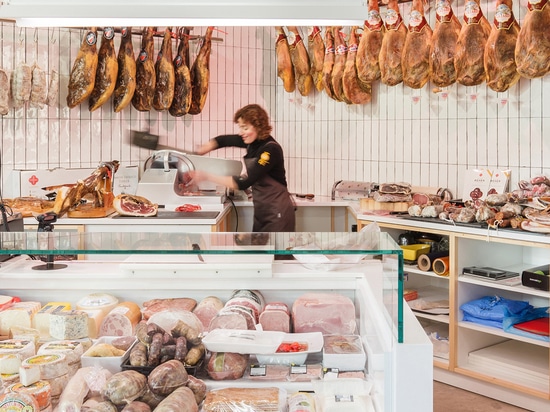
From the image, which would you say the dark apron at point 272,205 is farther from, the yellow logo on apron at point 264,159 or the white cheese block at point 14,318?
the white cheese block at point 14,318

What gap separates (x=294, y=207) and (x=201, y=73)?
5.69 feet

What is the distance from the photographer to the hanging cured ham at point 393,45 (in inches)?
211

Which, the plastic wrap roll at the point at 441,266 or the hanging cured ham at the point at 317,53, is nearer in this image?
the plastic wrap roll at the point at 441,266

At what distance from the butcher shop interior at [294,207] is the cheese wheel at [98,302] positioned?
→ 1 centimetres

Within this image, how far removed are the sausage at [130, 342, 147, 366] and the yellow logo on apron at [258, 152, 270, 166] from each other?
292 centimetres

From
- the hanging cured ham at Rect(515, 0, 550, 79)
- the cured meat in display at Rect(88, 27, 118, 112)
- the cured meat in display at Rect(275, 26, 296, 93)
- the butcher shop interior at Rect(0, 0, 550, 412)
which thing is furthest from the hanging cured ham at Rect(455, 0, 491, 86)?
the cured meat in display at Rect(88, 27, 118, 112)

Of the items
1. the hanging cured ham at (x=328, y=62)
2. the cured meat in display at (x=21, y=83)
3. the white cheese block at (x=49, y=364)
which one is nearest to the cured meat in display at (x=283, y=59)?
the hanging cured ham at (x=328, y=62)

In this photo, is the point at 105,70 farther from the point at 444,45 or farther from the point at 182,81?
the point at 444,45

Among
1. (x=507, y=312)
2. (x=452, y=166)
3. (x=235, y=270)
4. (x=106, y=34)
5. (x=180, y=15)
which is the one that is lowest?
(x=507, y=312)

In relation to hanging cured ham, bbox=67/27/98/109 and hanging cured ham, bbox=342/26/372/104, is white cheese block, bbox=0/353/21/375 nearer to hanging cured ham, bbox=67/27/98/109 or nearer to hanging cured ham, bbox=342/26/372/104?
hanging cured ham, bbox=67/27/98/109

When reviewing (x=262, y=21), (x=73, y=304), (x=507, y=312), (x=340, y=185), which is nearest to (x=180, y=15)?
(x=262, y=21)

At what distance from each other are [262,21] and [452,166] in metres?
3.33

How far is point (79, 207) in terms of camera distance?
5469 mm

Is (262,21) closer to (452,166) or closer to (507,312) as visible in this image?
(507,312)
